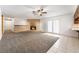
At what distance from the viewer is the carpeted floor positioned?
5.41 feet

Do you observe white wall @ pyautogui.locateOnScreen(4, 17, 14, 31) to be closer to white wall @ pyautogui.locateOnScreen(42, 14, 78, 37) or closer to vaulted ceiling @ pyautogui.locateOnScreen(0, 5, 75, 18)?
vaulted ceiling @ pyautogui.locateOnScreen(0, 5, 75, 18)

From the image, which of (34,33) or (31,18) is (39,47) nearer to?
(34,33)

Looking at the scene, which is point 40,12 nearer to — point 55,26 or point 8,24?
point 55,26

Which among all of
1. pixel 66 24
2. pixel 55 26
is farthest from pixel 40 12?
pixel 66 24

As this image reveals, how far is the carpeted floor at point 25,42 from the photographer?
5.41 ft

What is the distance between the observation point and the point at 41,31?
1775 millimetres

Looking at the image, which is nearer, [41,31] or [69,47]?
[69,47]

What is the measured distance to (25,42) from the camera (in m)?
1.70

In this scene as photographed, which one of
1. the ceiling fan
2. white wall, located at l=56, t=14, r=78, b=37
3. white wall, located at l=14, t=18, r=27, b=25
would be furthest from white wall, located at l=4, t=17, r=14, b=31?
white wall, located at l=56, t=14, r=78, b=37

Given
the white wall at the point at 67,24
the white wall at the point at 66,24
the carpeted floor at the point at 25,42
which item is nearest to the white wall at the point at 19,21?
the carpeted floor at the point at 25,42

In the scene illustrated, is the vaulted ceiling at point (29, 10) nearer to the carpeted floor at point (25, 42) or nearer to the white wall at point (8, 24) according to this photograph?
the white wall at point (8, 24)

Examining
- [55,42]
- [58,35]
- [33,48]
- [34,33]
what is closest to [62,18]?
[58,35]
